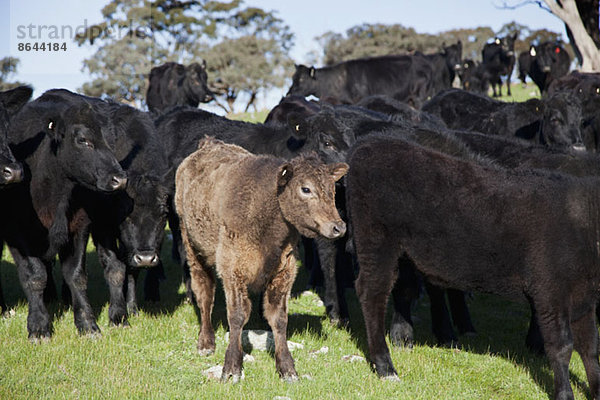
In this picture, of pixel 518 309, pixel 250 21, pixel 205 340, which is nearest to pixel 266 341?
pixel 205 340

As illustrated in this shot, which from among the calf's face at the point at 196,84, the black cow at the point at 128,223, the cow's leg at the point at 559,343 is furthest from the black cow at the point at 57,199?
the calf's face at the point at 196,84

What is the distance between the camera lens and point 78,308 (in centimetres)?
688

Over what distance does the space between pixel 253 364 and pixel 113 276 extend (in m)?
2.28

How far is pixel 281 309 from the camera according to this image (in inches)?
225

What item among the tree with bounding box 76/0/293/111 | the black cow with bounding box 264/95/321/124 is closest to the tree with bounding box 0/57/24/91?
the tree with bounding box 76/0/293/111

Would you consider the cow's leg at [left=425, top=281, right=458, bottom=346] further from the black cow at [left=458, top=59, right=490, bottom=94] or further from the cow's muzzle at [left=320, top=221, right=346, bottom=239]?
the black cow at [left=458, top=59, right=490, bottom=94]

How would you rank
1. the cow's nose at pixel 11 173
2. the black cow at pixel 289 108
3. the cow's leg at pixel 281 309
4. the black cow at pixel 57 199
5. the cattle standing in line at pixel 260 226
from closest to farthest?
the cattle standing in line at pixel 260 226 → the cow's leg at pixel 281 309 → the cow's nose at pixel 11 173 → the black cow at pixel 57 199 → the black cow at pixel 289 108

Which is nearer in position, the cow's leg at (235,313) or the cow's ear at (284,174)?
the cow's ear at (284,174)

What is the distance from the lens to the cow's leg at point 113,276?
23.9 ft

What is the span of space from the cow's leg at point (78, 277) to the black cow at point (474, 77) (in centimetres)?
2602

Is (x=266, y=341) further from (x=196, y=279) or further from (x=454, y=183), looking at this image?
(x=454, y=183)

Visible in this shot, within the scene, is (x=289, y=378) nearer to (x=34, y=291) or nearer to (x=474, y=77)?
(x=34, y=291)

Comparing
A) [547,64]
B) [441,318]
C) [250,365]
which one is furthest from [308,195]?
[547,64]

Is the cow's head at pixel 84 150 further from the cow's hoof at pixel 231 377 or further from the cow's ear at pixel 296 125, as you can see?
the cow's ear at pixel 296 125
